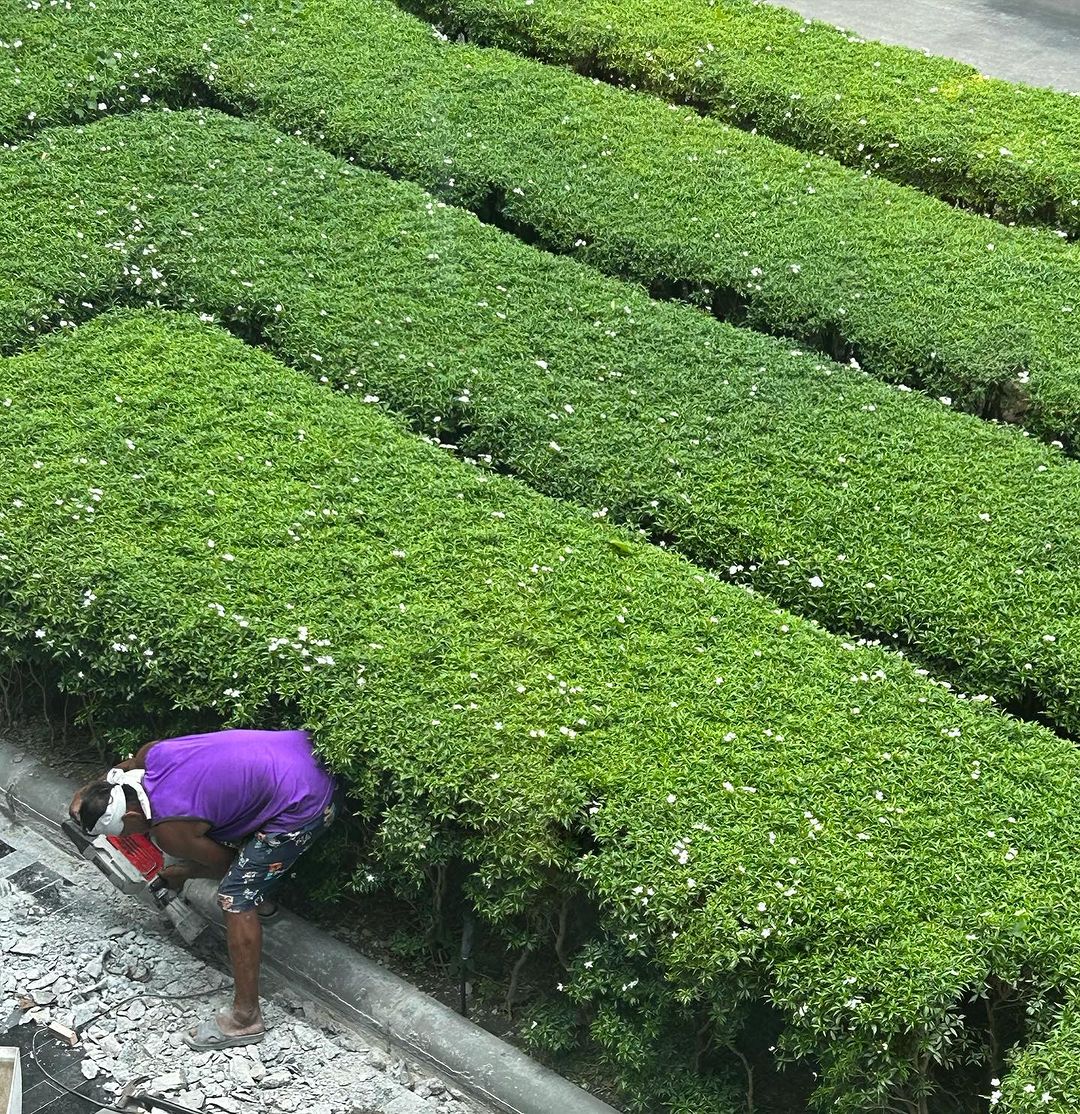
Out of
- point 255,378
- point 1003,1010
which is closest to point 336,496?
point 255,378

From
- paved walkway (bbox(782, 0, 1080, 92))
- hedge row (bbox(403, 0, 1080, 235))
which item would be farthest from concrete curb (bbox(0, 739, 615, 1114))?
paved walkway (bbox(782, 0, 1080, 92))

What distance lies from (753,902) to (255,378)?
12.2ft

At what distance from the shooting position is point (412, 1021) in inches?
218

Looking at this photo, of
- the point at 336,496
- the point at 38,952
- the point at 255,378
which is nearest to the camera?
the point at 38,952

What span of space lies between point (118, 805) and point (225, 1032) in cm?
82

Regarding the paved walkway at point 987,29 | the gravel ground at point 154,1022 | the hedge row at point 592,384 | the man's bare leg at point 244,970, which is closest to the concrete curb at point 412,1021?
the gravel ground at point 154,1022

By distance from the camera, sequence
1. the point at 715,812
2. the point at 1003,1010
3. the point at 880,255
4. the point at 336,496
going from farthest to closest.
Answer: the point at 880,255 → the point at 336,496 → the point at 715,812 → the point at 1003,1010

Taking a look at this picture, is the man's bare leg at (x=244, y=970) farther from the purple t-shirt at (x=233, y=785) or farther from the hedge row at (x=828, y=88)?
the hedge row at (x=828, y=88)

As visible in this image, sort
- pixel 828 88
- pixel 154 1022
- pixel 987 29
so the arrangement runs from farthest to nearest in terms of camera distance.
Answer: pixel 987 29, pixel 828 88, pixel 154 1022

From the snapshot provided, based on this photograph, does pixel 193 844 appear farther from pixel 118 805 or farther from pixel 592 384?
pixel 592 384

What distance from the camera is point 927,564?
6598 mm

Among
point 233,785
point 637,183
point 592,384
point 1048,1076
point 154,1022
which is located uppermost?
point 637,183

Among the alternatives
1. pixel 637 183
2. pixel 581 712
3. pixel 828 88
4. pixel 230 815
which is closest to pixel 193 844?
pixel 230 815

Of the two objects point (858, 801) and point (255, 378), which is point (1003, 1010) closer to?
point (858, 801)
